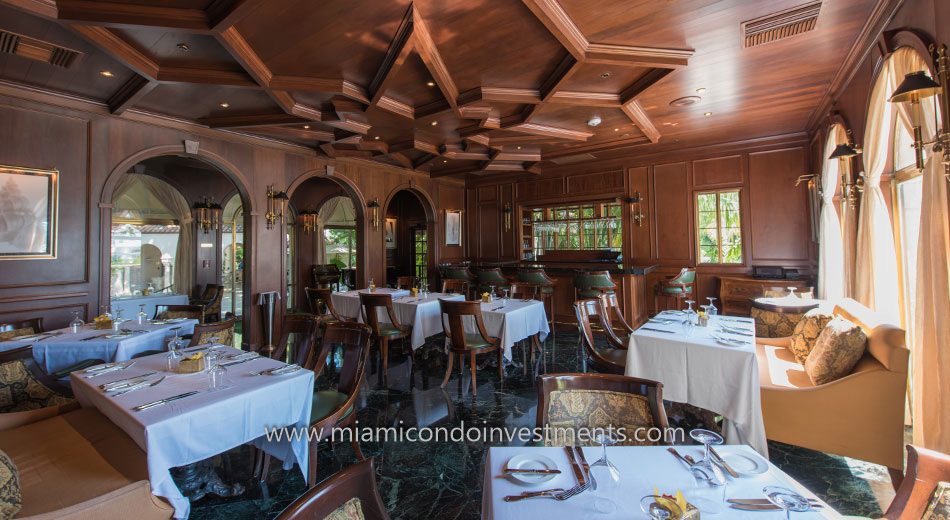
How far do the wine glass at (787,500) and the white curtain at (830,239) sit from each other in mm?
4976

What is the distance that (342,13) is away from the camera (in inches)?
114

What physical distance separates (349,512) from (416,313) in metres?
3.71

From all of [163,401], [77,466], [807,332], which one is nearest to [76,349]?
[77,466]

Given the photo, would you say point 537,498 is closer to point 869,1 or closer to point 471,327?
point 471,327

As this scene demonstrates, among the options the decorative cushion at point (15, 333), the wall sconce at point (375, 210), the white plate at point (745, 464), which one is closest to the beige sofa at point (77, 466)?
the decorative cushion at point (15, 333)

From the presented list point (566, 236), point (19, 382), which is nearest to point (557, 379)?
point (19, 382)

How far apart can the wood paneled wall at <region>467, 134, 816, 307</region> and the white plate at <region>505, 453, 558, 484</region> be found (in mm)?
6610

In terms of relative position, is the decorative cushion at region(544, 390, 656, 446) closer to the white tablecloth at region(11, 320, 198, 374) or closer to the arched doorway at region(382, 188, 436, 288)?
the white tablecloth at region(11, 320, 198, 374)

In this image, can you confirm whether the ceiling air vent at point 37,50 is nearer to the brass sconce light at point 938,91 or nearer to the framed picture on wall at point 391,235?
the brass sconce light at point 938,91

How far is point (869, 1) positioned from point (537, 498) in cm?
411

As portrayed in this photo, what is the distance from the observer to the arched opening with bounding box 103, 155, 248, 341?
771 cm

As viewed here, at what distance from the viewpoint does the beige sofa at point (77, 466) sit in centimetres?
131

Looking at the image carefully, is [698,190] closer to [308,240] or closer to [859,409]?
[859,409]

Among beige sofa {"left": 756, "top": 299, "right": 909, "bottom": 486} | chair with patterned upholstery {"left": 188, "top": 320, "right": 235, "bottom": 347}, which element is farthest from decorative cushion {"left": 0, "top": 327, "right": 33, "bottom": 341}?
beige sofa {"left": 756, "top": 299, "right": 909, "bottom": 486}
